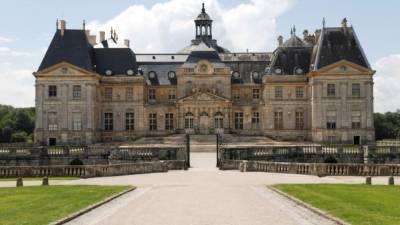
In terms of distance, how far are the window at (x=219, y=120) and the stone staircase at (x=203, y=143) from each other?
4.95m

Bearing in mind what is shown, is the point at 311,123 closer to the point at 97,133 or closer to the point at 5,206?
the point at 97,133

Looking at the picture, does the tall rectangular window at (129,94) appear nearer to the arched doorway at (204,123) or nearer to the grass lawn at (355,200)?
the arched doorway at (204,123)

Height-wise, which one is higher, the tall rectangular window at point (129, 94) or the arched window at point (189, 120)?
the tall rectangular window at point (129, 94)

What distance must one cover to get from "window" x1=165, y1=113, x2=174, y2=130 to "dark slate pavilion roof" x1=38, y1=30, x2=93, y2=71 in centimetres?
988

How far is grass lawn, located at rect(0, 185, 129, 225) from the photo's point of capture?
17.0m

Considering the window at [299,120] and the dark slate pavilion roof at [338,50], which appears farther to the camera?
the window at [299,120]

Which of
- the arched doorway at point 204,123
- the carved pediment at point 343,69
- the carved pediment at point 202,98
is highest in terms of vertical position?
the carved pediment at point 343,69

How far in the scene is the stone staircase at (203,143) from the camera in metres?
60.0

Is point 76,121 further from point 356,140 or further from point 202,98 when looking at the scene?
point 356,140

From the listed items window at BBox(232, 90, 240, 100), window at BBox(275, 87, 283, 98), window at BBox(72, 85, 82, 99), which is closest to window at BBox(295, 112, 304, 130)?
window at BBox(275, 87, 283, 98)

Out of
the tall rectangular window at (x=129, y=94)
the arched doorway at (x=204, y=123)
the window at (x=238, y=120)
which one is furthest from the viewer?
the window at (x=238, y=120)

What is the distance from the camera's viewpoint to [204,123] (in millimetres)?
74312

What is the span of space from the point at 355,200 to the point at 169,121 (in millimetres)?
56179

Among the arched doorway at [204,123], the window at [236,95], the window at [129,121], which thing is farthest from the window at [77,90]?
the window at [236,95]
